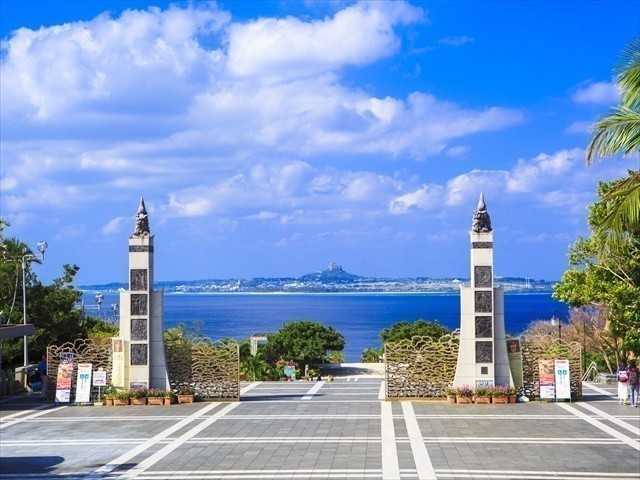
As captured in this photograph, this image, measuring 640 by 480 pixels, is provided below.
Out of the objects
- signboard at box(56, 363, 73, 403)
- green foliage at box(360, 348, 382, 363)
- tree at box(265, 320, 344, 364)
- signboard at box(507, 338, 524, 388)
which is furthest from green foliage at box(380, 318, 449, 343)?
signboard at box(56, 363, 73, 403)

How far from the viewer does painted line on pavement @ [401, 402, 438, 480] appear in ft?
54.0

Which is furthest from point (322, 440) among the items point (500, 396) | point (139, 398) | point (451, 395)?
point (139, 398)

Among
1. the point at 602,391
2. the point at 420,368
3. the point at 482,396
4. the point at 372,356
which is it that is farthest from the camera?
the point at 372,356

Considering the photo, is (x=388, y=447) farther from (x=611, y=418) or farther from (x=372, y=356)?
(x=372, y=356)

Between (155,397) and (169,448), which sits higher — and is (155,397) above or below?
above

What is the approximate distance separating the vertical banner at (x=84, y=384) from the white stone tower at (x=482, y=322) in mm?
10720

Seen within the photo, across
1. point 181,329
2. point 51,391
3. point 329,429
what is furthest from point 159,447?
point 181,329

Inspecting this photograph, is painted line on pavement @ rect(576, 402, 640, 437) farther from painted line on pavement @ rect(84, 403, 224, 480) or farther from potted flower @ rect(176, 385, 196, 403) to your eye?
potted flower @ rect(176, 385, 196, 403)

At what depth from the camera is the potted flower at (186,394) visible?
2706cm

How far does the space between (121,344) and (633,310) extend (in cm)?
1480

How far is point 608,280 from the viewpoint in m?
29.4

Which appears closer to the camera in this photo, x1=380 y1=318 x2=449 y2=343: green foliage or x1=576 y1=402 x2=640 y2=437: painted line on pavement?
x1=576 y1=402 x2=640 y2=437: painted line on pavement

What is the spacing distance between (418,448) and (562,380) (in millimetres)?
8756

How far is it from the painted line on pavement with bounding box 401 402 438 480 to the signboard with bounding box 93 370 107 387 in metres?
8.64
